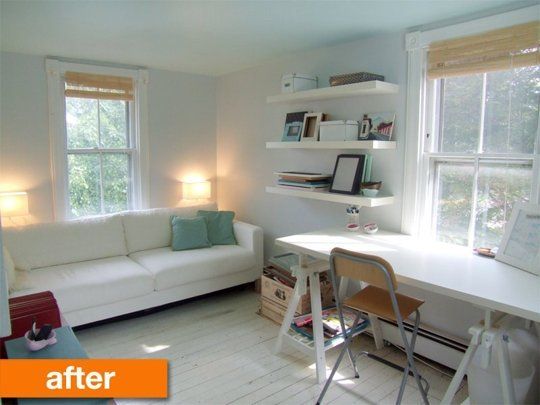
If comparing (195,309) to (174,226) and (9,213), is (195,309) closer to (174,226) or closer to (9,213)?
(174,226)

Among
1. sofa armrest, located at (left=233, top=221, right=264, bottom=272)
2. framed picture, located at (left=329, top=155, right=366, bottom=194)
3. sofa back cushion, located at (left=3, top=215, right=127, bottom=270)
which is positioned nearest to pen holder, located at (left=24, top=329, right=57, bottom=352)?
sofa back cushion, located at (left=3, top=215, right=127, bottom=270)

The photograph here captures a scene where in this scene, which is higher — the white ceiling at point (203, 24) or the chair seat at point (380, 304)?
the white ceiling at point (203, 24)

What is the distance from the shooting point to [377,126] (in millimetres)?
2906

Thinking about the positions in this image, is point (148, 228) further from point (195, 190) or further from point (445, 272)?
point (445, 272)

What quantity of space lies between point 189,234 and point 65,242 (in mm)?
999

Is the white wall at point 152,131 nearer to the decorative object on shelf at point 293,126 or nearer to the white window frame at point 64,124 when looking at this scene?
the white window frame at point 64,124

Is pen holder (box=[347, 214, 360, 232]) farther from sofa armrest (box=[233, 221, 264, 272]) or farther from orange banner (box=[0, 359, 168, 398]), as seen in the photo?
orange banner (box=[0, 359, 168, 398])

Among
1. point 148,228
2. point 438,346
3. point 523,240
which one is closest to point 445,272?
point 523,240

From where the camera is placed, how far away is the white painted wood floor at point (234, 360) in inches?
92.0

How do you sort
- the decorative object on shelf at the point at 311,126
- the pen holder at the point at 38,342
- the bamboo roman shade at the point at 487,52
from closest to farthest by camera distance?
the pen holder at the point at 38,342 → the bamboo roman shade at the point at 487,52 → the decorative object on shelf at the point at 311,126

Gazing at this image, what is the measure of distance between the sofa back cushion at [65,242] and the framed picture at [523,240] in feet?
9.55

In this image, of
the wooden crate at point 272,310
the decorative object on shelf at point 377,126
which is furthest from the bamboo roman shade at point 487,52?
the wooden crate at point 272,310

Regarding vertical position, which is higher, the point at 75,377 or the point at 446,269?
the point at 446,269

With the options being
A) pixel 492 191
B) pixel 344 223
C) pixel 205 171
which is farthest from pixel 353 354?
pixel 205 171
